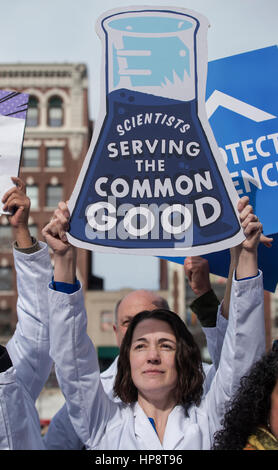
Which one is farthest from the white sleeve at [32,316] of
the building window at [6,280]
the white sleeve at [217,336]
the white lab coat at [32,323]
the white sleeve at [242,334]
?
the building window at [6,280]

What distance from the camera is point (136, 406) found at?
2.99 meters

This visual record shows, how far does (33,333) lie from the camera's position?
3188 mm

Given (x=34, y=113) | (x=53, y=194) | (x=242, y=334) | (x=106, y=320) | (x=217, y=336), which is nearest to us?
(x=242, y=334)

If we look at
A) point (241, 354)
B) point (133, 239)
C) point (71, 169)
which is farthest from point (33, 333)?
point (71, 169)

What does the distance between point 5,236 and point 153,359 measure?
29559 millimetres

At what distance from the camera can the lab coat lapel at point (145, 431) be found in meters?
2.79

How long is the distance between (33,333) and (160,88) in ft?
4.77

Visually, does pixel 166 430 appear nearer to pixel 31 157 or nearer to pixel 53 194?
pixel 53 194

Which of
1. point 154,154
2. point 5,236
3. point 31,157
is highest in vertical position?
point 31,157

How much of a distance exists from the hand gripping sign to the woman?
153 millimetres

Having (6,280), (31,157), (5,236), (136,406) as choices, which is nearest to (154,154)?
(136,406)

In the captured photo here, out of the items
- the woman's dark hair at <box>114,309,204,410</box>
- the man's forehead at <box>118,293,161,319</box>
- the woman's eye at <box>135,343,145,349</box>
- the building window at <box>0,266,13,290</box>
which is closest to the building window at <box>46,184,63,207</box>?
the building window at <box>0,266,13,290</box>

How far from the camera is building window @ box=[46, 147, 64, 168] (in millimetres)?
32531

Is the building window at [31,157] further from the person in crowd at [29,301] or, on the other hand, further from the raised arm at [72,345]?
the raised arm at [72,345]
